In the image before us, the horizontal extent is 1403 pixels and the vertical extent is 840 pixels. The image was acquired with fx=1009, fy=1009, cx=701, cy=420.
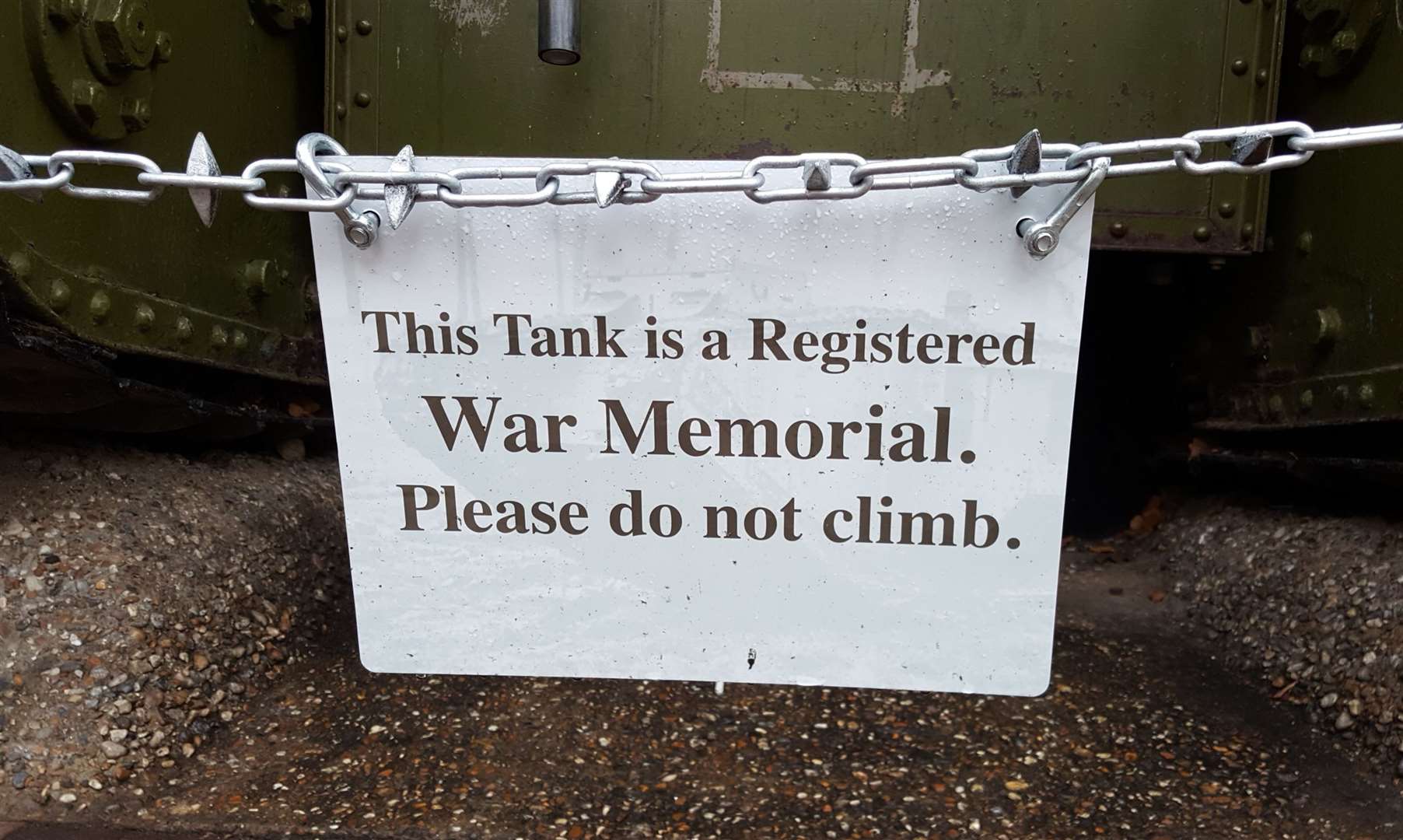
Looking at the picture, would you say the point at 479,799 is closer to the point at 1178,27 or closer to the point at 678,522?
the point at 678,522

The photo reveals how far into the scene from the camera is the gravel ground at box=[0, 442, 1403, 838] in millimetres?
1819

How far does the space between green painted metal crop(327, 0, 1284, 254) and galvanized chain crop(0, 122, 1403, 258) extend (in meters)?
0.93

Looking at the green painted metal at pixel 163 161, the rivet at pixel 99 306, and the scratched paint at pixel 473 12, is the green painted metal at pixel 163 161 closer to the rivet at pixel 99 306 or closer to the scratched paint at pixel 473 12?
the rivet at pixel 99 306

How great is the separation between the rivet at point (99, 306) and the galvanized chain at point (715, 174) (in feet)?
1.99

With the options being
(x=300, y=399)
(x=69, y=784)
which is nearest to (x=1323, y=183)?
(x=300, y=399)

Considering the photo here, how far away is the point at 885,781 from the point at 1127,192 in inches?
49.5

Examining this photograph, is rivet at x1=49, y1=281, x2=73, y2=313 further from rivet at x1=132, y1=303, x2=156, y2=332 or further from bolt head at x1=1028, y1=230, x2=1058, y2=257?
bolt head at x1=1028, y1=230, x2=1058, y2=257

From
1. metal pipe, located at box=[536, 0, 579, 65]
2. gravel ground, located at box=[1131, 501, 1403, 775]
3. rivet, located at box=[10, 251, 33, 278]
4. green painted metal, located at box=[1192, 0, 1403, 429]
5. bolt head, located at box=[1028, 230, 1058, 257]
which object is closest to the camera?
bolt head, located at box=[1028, 230, 1058, 257]

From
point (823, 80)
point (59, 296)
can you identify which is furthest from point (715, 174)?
point (59, 296)

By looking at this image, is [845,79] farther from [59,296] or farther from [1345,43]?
[59,296]

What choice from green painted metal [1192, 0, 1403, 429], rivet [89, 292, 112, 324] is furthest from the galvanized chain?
green painted metal [1192, 0, 1403, 429]

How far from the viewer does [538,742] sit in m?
2.07

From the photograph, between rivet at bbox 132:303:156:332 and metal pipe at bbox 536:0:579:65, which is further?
rivet at bbox 132:303:156:332

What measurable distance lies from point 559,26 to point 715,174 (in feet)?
2.44
